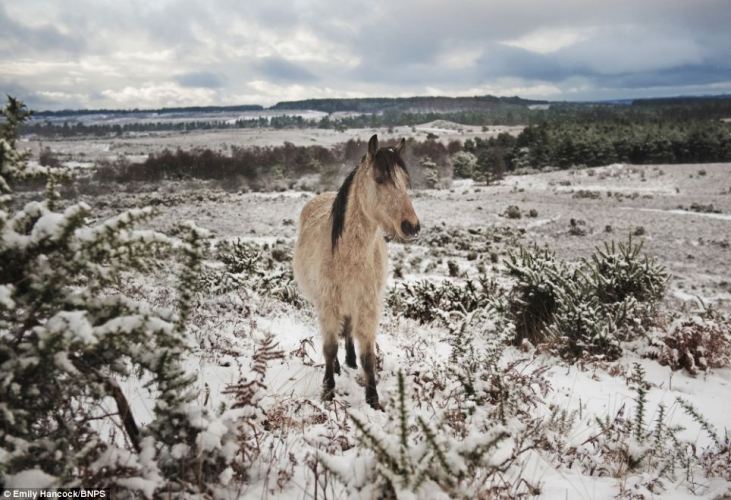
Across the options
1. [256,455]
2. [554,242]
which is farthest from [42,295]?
[554,242]

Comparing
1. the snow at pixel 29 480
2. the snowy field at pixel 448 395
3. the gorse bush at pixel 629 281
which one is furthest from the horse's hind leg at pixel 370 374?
the gorse bush at pixel 629 281

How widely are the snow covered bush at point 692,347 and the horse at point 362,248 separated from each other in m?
3.60

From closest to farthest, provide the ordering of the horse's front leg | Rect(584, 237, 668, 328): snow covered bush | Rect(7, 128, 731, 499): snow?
Rect(7, 128, 731, 499): snow < the horse's front leg < Rect(584, 237, 668, 328): snow covered bush

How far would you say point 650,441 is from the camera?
2910 mm

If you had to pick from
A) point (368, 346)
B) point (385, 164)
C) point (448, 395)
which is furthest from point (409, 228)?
point (448, 395)

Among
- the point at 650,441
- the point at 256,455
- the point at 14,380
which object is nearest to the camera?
the point at 14,380

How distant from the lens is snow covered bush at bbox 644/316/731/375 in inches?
195

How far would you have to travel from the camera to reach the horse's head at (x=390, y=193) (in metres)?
3.31

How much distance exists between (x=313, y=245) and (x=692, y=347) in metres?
4.64

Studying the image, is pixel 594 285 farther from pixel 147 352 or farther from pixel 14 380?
pixel 14 380

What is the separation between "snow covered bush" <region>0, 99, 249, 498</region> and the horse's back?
7.81 feet

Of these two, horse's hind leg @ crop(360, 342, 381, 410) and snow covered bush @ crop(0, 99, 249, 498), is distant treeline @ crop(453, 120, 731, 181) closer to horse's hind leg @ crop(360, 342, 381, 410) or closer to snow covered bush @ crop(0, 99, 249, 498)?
horse's hind leg @ crop(360, 342, 381, 410)

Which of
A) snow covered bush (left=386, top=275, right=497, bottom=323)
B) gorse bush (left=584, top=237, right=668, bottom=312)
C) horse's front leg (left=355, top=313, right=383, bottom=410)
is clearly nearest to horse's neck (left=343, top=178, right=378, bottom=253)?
horse's front leg (left=355, top=313, right=383, bottom=410)

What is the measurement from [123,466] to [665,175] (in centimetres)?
4394
